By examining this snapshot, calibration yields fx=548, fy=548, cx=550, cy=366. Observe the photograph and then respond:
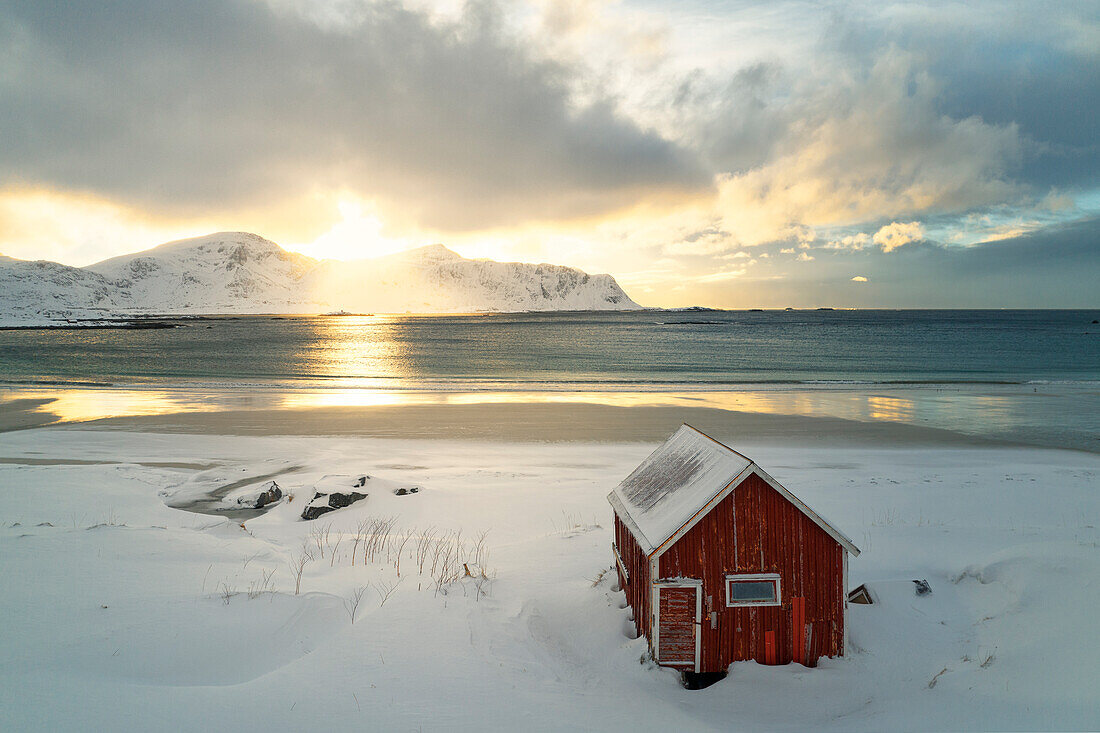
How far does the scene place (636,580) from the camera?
8.95 metres

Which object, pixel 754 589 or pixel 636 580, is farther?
pixel 636 580

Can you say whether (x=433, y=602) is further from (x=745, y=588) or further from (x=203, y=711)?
(x=745, y=588)

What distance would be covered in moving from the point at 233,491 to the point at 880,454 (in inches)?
925

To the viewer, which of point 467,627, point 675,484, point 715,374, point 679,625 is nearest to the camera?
point 679,625

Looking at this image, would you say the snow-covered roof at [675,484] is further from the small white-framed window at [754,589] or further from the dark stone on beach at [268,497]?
the dark stone on beach at [268,497]

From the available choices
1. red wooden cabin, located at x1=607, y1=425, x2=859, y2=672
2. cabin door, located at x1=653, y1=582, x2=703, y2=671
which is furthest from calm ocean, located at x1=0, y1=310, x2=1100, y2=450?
cabin door, located at x1=653, y1=582, x2=703, y2=671

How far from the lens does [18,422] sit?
27.9 meters

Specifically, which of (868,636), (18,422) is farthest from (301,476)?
(18,422)

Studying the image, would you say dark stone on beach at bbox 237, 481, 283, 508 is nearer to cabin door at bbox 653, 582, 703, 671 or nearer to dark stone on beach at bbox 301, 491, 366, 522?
dark stone on beach at bbox 301, 491, 366, 522

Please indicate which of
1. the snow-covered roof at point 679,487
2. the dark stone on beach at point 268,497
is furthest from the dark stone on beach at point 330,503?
the snow-covered roof at point 679,487

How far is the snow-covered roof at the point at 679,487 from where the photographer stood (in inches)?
306

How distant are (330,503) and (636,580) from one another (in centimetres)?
974

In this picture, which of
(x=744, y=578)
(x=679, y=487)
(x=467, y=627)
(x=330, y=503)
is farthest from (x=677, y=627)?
(x=330, y=503)

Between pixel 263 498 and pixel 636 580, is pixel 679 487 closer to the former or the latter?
pixel 636 580
